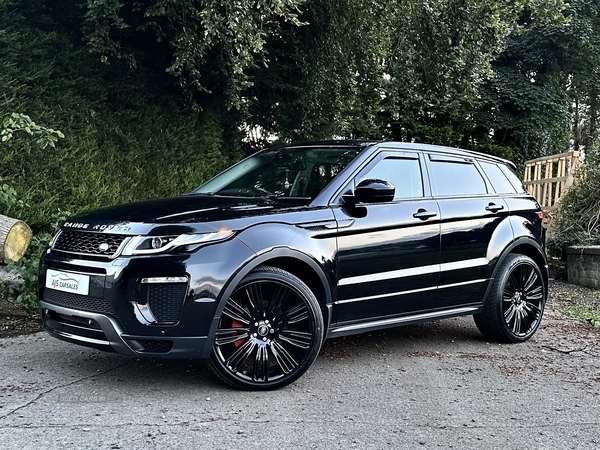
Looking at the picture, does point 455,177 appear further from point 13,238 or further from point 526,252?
point 13,238

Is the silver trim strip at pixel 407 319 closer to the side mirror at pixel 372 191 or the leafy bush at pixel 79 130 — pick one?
the side mirror at pixel 372 191

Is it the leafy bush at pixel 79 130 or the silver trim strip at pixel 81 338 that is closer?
the silver trim strip at pixel 81 338

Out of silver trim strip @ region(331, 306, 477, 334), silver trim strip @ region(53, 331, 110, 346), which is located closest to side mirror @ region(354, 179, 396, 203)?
silver trim strip @ region(331, 306, 477, 334)

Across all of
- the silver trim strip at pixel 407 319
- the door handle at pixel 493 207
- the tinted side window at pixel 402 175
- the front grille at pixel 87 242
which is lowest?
the silver trim strip at pixel 407 319

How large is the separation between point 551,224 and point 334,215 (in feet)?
25.9

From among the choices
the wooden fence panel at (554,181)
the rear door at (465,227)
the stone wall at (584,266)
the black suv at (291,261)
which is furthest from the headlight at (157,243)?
the wooden fence panel at (554,181)

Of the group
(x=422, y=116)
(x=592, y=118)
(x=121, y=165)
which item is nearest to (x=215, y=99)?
(x=121, y=165)

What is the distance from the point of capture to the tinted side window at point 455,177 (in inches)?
232

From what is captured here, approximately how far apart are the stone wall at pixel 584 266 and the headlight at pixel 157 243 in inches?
284

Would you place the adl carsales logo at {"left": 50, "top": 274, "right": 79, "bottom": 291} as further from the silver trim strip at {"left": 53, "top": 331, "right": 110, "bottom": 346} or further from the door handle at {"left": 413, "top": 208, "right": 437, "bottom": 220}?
the door handle at {"left": 413, "top": 208, "right": 437, "bottom": 220}

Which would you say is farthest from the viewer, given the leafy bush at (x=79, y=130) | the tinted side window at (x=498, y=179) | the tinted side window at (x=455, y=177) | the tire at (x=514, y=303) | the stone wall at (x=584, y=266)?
the stone wall at (x=584, y=266)

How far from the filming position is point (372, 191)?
4.91 meters

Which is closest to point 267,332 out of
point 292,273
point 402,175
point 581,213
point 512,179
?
point 292,273

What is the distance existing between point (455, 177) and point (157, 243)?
9.88ft
